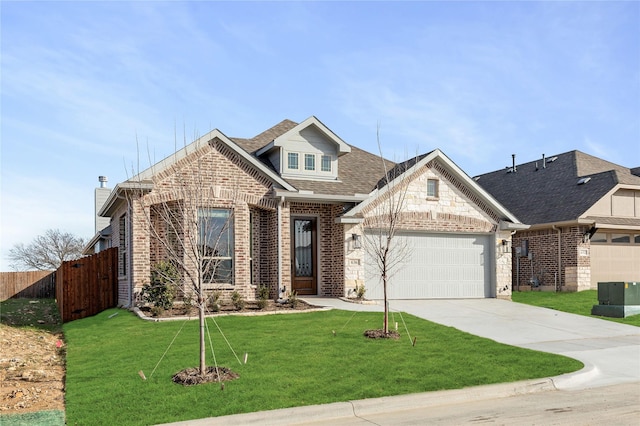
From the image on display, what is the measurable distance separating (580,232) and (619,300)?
310 inches

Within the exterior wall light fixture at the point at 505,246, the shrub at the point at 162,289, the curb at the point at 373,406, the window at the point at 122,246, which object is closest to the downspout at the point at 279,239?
the shrub at the point at 162,289

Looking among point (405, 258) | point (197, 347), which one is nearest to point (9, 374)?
point (197, 347)

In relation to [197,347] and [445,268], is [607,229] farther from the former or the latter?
[197,347]

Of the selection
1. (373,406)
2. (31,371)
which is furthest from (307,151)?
(373,406)

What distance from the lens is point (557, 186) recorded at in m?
29.3

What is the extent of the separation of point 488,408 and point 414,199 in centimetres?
1284

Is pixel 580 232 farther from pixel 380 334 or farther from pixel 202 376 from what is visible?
pixel 202 376

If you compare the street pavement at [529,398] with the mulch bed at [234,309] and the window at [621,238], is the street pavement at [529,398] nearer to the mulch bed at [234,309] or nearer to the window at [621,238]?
the mulch bed at [234,309]

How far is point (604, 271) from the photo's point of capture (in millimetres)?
26078

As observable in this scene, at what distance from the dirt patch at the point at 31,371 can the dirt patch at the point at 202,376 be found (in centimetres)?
169

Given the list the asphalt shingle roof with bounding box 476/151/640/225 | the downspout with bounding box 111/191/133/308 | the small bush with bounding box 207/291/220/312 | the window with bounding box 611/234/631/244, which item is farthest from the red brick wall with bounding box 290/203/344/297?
the window with bounding box 611/234/631/244

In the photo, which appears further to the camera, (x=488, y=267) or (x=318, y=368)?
(x=488, y=267)

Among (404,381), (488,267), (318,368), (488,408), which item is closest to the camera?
(488,408)

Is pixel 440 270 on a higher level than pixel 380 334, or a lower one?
higher
